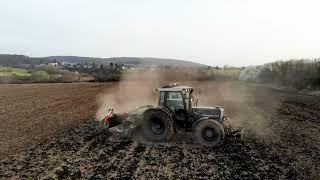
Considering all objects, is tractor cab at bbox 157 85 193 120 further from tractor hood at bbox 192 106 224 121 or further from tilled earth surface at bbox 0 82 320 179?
tilled earth surface at bbox 0 82 320 179

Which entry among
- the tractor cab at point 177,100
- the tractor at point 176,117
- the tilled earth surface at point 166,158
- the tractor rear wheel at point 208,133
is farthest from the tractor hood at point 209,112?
the tilled earth surface at point 166,158

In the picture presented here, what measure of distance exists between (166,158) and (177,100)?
2.64m

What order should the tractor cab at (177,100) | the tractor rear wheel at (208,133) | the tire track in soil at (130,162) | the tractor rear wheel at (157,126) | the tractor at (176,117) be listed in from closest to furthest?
the tire track in soil at (130,162), the tractor rear wheel at (208,133), the tractor at (176,117), the tractor rear wheel at (157,126), the tractor cab at (177,100)

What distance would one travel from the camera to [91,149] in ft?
46.3

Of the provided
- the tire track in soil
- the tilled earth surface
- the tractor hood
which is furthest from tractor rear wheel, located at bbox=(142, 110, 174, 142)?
the tractor hood

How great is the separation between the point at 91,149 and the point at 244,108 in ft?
44.2

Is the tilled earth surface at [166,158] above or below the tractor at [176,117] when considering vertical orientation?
below

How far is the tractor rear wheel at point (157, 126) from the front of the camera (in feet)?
48.2

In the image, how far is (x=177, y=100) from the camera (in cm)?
1491

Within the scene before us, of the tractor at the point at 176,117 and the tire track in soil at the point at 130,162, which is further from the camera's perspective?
the tractor at the point at 176,117

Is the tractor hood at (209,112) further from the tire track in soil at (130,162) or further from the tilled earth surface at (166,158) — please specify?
the tire track in soil at (130,162)

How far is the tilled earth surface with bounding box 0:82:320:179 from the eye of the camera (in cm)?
1136

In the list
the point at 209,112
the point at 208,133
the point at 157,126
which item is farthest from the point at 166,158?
the point at 209,112

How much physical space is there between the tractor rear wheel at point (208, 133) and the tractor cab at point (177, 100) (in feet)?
2.58
